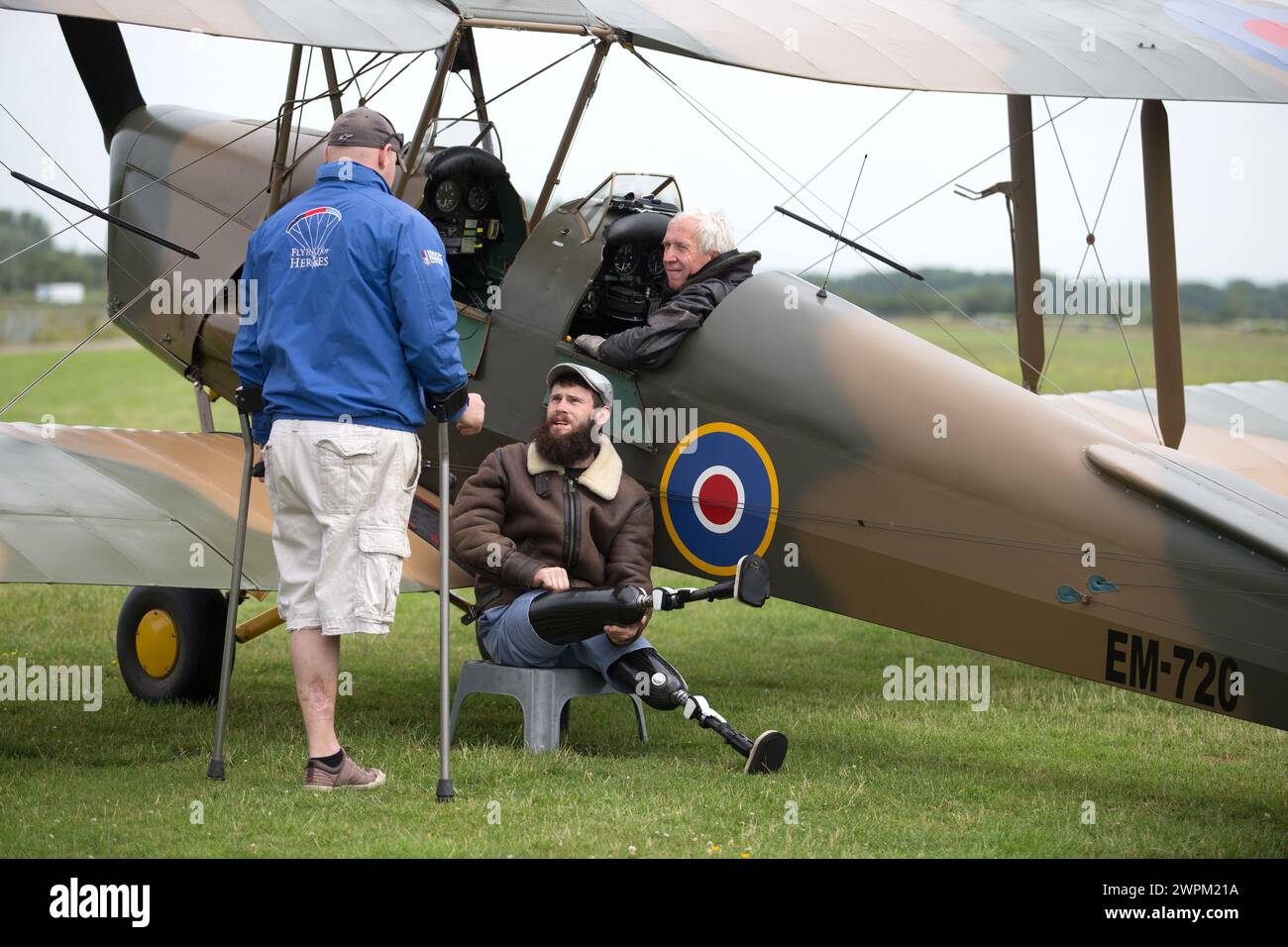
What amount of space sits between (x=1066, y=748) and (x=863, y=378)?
1.81 m

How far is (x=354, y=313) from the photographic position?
193 inches

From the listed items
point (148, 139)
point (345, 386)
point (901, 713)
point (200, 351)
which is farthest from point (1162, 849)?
point (148, 139)

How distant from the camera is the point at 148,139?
8633 mm

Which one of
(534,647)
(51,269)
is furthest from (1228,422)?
(51,269)

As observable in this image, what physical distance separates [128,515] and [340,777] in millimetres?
1643

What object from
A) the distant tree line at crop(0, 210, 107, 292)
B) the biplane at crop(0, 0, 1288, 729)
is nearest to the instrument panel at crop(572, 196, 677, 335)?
the biplane at crop(0, 0, 1288, 729)

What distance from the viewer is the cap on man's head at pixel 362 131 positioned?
5090mm

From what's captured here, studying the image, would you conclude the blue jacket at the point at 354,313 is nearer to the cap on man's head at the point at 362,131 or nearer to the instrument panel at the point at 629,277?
the cap on man's head at the point at 362,131

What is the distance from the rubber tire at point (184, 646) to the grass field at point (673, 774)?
0.45 feet

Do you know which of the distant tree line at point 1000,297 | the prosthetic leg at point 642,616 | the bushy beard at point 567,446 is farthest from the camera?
the distant tree line at point 1000,297

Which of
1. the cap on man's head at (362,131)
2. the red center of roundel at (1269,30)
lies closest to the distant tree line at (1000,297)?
the red center of roundel at (1269,30)

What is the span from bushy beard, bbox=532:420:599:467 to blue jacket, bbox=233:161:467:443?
88 centimetres
